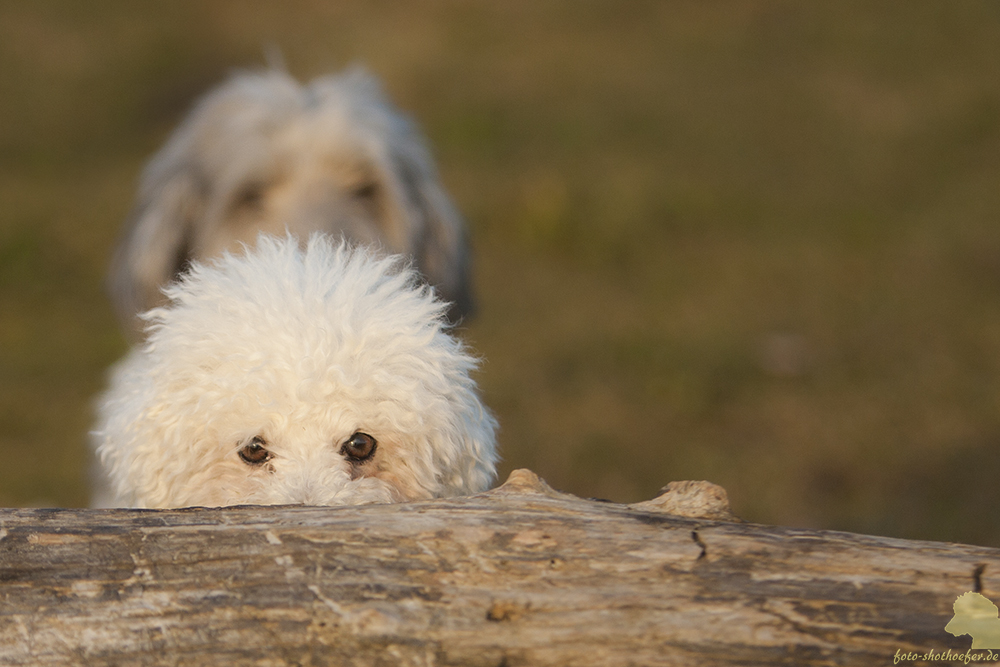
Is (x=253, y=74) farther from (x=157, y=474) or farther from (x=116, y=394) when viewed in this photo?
(x=157, y=474)

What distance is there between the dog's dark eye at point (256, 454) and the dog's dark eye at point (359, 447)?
14cm

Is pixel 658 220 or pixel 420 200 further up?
pixel 658 220

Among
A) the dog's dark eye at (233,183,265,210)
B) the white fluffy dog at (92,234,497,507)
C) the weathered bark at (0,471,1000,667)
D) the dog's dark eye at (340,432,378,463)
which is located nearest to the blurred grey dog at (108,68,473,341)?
the dog's dark eye at (233,183,265,210)

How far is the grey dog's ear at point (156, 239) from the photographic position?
310cm

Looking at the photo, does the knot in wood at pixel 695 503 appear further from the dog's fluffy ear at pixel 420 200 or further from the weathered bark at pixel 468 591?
the dog's fluffy ear at pixel 420 200

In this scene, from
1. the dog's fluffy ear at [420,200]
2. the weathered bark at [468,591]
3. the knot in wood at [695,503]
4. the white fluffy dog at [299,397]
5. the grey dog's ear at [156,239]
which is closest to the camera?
the weathered bark at [468,591]

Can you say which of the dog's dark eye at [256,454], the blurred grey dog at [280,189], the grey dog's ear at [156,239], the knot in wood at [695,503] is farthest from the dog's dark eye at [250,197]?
the knot in wood at [695,503]

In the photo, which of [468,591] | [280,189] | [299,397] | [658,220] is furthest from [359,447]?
[658,220]

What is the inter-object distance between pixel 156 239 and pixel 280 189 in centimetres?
40

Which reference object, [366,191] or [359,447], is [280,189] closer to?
[366,191]

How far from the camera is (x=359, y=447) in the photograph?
76.7 inches

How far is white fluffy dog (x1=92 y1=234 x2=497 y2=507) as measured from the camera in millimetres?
1865

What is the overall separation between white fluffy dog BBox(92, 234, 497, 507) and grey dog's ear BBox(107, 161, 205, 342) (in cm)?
107

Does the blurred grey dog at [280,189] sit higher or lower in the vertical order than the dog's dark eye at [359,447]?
higher
